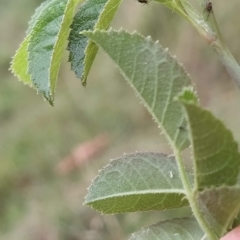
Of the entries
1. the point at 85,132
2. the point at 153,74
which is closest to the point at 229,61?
the point at 153,74

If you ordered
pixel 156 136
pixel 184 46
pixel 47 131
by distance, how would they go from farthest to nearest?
pixel 47 131 < pixel 184 46 < pixel 156 136

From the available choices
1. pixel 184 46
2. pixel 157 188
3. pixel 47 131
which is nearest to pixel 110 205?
pixel 157 188

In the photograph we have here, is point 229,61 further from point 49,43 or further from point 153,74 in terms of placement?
point 49,43

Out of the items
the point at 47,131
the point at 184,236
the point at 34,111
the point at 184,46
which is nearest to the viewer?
the point at 184,236

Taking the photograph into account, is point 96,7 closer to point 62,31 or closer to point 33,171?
point 62,31

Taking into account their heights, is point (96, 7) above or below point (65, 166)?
above

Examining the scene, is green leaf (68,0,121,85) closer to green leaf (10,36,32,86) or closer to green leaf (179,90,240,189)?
green leaf (10,36,32,86)
